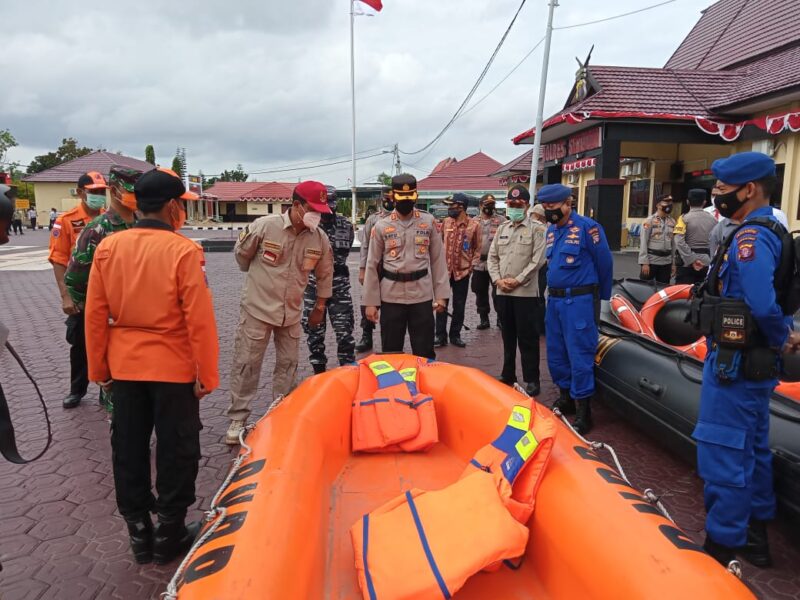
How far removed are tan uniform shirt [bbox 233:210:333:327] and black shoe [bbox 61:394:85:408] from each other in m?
1.87

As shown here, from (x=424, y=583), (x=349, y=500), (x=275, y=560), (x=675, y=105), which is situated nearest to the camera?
(x=275, y=560)

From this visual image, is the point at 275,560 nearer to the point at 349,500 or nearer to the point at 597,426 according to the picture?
the point at 349,500

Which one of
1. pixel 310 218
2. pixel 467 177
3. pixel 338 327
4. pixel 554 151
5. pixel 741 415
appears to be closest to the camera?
pixel 741 415

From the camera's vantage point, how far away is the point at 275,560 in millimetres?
1705

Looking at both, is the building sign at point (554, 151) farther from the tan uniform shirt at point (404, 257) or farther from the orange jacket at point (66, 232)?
the orange jacket at point (66, 232)

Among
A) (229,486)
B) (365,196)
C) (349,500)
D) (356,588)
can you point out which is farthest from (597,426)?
(365,196)

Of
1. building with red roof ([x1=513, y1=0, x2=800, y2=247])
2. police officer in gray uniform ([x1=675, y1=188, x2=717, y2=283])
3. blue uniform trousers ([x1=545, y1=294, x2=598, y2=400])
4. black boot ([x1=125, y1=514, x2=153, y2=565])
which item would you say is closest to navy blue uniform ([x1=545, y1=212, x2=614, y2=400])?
blue uniform trousers ([x1=545, y1=294, x2=598, y2=400])

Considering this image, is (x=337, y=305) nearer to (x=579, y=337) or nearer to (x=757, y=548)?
(x=579, y=337)

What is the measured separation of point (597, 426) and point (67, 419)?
403 cm

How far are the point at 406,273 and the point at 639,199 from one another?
1201 centimetres

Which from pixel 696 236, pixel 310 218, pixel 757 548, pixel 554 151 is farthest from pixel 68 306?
pixel 554 151

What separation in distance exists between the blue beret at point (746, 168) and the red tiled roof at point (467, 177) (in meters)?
27.7

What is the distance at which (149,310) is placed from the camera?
223 centimetres

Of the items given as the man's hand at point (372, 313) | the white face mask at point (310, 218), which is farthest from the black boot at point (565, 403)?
the white face mask at point (310, 218)
